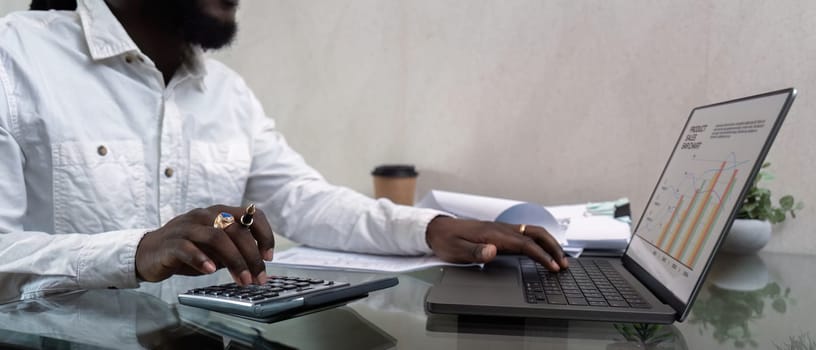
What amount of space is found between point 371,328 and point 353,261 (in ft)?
1.40

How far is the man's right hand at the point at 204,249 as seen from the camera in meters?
0.64

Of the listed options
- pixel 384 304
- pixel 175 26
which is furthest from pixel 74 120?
pixel 384 304

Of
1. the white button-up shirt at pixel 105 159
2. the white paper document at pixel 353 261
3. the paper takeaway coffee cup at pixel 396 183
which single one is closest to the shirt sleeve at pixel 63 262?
the white button-up shirt at pixel 105 159

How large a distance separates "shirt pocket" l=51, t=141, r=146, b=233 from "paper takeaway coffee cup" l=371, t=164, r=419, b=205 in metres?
0.58

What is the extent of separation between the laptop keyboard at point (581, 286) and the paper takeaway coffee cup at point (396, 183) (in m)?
0.59

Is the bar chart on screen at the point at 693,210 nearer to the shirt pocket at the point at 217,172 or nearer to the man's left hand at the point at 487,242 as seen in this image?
the man's left hand at the point at 487,242

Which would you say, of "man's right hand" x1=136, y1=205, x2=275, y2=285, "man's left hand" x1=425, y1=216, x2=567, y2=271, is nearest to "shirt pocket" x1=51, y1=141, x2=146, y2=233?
"man's right hand" x1=136, y1=205, x2=275, y2=285

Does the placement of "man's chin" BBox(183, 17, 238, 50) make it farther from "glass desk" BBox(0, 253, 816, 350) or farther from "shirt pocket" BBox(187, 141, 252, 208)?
"glass desk" BBox(0, 253, 816, 350)

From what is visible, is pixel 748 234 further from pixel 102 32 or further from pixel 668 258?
pixel 102 32

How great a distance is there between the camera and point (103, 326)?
0.62 m

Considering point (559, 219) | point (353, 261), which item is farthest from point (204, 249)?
point (559, 219)

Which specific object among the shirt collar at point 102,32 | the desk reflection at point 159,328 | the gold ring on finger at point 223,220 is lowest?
the desk reflection at point 159,328

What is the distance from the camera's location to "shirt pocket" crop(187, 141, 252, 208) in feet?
3.93

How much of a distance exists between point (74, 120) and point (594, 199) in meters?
1.17
